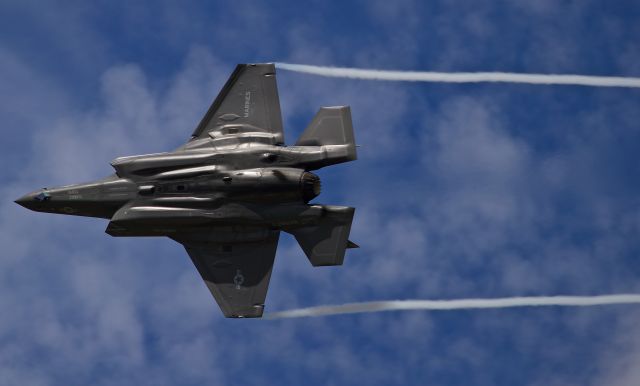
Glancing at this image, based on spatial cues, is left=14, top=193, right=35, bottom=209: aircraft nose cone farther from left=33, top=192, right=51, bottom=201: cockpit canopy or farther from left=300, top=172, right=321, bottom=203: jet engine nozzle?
left=300, top=172, right=321, bottom=203: jet engine nozzle

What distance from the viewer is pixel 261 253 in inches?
1666

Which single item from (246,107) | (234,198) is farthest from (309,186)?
(246,107)

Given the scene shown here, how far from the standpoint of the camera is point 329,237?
41.5m

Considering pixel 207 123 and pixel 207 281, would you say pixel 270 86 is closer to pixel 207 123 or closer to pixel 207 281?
pixel 207 123

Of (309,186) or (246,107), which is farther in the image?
(246,107)

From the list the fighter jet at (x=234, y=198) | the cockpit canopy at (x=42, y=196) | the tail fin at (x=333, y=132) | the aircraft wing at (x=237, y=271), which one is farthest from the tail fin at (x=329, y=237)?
the cockpit canopy at (x=42, y=196)

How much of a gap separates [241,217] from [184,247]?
2.56 metres

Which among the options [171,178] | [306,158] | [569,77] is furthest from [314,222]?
[569,77]

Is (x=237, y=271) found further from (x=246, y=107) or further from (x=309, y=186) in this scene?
(x=246, y=107)

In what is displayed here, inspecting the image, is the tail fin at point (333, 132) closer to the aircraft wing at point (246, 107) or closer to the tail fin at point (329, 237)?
the aircraft wing at point (246, 107)

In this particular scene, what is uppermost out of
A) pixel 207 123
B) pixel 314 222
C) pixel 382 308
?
pixel 207 123

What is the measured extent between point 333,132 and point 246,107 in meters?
3.28

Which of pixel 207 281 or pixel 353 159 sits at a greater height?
pixel 353 159

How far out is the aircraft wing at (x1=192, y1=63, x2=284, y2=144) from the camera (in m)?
43.1
